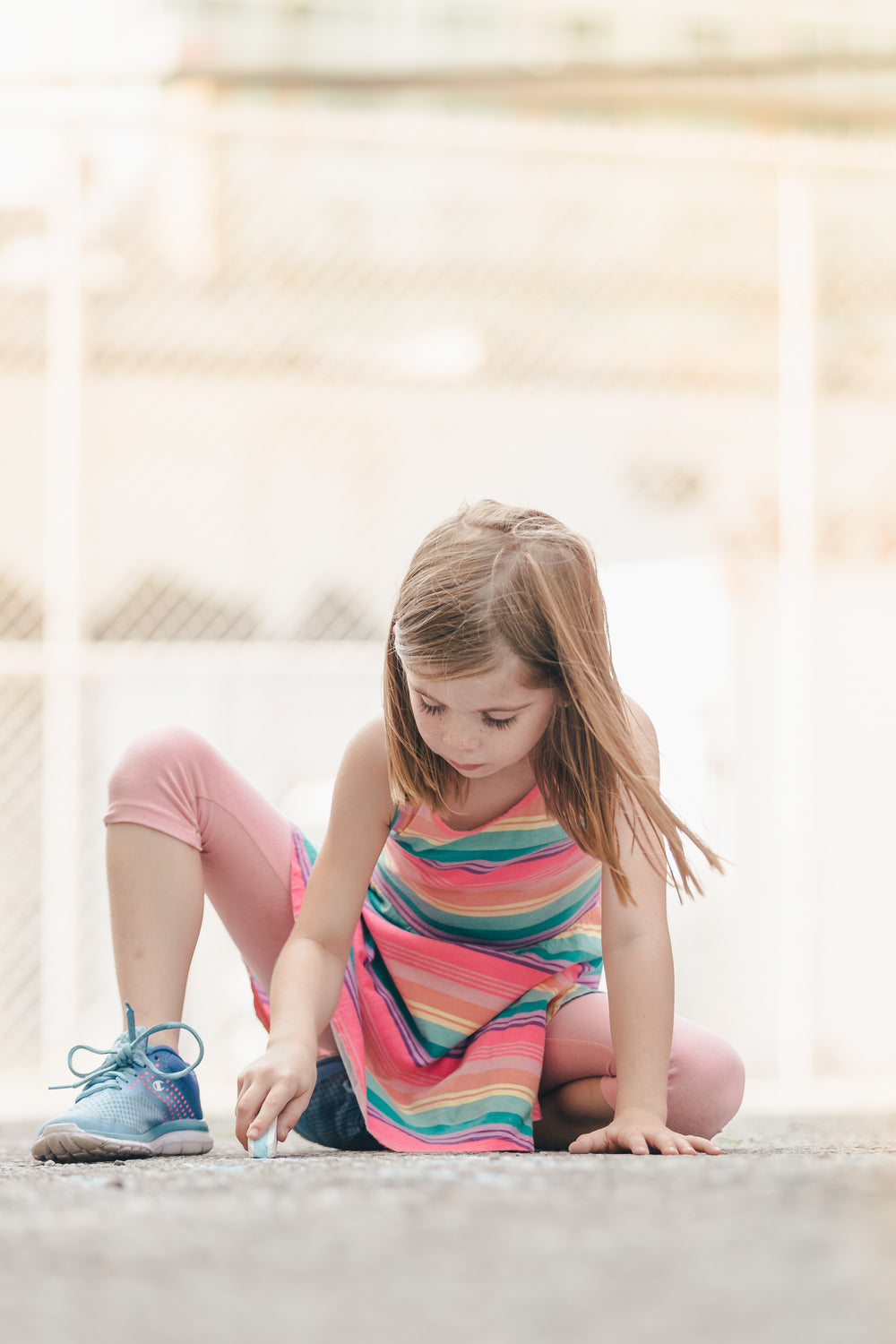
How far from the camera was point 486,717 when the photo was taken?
115cm

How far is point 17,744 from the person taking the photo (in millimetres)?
3289

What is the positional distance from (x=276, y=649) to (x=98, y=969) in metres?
0.85

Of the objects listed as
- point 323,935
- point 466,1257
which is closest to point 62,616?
point 323,935

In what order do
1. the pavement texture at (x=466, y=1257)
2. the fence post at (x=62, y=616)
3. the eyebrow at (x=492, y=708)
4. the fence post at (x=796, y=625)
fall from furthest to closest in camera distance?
the fence post at (x=796, y=625), the fence post at (x=62, y=616), the eyebrow at (x=492, y=708), the pavement texture at (x=466, y=1257)

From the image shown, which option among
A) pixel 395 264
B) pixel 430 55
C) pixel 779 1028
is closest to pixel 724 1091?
pixel 779 1028

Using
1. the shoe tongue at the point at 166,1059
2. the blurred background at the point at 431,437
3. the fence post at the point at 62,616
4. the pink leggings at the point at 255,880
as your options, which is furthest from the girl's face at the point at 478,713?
the fence post at the point at 62,616

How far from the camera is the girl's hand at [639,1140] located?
3.43ft

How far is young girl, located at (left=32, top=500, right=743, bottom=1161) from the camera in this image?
3.78ft

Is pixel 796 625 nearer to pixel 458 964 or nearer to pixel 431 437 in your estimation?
pixel 431 437

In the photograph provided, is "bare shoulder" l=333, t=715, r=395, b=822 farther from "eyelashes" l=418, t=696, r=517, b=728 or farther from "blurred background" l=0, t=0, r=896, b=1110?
"blurred background" l=0, t=0, r=896, b=1110

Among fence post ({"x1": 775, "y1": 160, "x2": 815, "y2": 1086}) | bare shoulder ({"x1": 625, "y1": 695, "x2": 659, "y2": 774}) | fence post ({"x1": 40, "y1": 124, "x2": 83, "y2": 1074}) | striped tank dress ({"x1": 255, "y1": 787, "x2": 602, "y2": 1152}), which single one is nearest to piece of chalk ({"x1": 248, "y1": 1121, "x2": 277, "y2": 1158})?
striped tank dress ({"x1": 255, "y1": 787, "x2": 602, "y2": 1152})

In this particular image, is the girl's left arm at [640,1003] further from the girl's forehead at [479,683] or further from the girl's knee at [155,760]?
the girl's knee at [155,760]

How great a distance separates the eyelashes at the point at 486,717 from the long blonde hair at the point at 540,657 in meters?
0.03

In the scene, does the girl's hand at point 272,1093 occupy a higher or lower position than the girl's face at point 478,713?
lower
